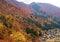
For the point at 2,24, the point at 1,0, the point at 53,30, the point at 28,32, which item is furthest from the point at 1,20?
the point at 1,0

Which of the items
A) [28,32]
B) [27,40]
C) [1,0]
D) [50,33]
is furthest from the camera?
[1,0]

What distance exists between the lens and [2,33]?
6938 cm

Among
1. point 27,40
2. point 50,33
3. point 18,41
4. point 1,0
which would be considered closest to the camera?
point 18,41

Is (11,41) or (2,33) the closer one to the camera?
(11,41)

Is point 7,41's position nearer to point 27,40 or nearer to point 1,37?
point 1,37

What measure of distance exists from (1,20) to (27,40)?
12.9 metres

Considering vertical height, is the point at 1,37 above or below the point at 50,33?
above

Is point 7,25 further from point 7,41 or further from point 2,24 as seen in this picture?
point 7,41

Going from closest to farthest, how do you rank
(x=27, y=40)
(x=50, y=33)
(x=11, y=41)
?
(x=11, y=41) < (x=27, y=40) < (x=50, y=33)

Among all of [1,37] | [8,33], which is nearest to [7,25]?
[8,33]

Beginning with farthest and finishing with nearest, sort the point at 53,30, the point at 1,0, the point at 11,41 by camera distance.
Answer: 1. the point at 1,0
2. the point at 53,30
3. the point at 11,41

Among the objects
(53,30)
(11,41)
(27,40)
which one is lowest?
(53,30)

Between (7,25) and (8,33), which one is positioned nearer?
(8,33)

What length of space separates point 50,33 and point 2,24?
199ft
